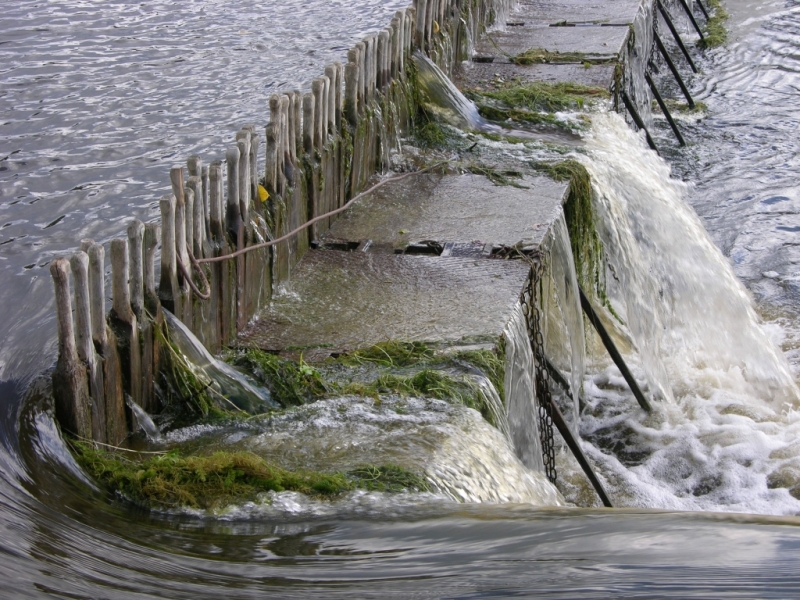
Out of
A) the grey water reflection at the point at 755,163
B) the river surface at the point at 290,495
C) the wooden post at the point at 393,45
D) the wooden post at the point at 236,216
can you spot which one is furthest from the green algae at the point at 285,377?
the grey water reflection at the point at 755,163

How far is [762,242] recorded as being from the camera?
1188 centimetres

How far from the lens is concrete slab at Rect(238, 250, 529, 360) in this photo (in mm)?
6211

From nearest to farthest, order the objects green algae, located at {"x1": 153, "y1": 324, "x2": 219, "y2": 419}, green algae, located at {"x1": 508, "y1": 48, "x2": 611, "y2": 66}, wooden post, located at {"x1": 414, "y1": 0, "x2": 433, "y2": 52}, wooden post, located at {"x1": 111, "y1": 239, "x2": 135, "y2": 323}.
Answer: wooden post, located at {"x1": 111, "y1": 239, "x2": 135, "y2": 323}
green algae, located at {"x1": 153, "y1": 324, "x2": 219, "y2": 419}
wooden post, located at {"x1": 414, "y1": 0, "x2": 433, "y2": 52}
green algae, located at {"x1": 508, "y1": 48, "x2": 611, "y2": 66}

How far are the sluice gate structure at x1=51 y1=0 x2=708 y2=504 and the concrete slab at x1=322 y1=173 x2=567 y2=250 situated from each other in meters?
0.02

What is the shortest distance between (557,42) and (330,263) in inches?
282

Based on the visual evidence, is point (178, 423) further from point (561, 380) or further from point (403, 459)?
point (561, 380)

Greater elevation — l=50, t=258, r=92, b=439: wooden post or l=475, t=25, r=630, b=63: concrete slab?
l=475, t=25, r=630, b=63: concrete slab

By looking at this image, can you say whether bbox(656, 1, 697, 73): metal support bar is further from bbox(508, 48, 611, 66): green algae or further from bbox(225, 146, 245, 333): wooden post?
bbox(225, 146, 245, 333): wooden post

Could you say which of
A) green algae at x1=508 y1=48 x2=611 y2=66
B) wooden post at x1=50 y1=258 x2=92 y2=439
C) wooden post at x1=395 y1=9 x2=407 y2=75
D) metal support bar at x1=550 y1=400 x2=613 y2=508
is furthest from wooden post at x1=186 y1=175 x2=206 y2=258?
green algae at x1=508 y1=48 x2=611 y2=66

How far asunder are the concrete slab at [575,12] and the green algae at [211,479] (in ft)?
35.3

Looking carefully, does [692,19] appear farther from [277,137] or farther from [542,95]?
[277,137]

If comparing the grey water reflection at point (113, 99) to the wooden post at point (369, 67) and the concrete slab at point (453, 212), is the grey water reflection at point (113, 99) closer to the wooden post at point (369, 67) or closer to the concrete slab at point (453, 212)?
the wooden post at point (369, 67)

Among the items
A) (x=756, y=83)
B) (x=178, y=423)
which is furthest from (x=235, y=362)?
(x=756, y=83)

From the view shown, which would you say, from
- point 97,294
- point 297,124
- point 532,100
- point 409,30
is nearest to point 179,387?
point 97,294
